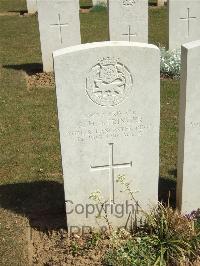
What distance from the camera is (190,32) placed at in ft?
34.0

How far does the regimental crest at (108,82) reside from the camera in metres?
3.95

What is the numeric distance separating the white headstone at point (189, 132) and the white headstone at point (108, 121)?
26cm

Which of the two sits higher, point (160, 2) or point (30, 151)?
point (160, 2)

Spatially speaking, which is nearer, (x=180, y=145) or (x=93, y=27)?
(x=180, y=145)

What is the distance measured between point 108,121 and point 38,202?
64.7 inches

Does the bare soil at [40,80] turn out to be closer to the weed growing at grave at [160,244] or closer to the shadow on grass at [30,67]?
the shadow on grass at [30,67]

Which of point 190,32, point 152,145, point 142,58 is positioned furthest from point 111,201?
point 190,32

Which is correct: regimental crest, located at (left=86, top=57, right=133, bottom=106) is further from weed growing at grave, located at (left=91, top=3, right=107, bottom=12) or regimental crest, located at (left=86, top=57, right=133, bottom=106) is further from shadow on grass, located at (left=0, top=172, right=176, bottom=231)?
weed growing at grave, located at (left=91, top=3, right=107, bottom=12)

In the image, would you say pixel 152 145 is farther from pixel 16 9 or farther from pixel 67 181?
pixel 16 9

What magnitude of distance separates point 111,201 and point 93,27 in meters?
11.2

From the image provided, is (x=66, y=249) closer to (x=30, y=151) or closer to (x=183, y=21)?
(x=30, y=151)

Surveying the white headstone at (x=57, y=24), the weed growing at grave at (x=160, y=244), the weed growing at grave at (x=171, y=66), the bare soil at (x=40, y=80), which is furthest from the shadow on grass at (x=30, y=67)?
the weed growing at grave at (x=160, y=244)

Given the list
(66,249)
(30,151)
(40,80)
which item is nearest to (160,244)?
(66,249)

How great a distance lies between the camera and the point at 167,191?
209 inches
